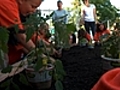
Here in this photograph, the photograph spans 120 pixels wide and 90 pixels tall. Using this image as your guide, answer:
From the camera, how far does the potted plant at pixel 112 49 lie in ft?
6.31

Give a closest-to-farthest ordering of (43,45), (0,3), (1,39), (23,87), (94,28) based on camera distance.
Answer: (1,39), (43,45), (0,3), (23,87), (94,28)

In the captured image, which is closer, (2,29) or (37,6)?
(2,29)

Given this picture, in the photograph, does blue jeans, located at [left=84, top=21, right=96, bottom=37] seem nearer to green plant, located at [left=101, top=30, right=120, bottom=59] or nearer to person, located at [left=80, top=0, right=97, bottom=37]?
person, located at [left=80, top=0, right=97, bottom=37]

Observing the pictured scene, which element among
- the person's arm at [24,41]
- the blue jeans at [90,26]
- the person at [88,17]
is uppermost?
the person's arm at [24,41]

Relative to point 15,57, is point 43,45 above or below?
above

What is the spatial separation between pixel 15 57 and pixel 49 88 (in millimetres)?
245

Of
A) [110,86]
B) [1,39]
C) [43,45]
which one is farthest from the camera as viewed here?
[43,45]

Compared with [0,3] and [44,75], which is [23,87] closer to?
[44,75]

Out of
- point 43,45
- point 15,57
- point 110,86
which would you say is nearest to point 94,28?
point 15,57

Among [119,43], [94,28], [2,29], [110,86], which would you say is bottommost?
[94,28]

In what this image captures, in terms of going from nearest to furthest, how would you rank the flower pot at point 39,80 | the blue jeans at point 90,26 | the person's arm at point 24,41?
the person's arm at point 24,41 → the flower pot at point 39,80 → the blue jeans at point 90,26

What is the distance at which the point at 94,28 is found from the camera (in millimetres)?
6434

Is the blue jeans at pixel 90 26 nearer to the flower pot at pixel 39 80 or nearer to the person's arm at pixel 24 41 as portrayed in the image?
the flower pot at pixel 39 80

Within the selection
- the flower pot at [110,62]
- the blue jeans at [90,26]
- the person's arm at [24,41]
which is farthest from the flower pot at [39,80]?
the blue jeans at [90,26]
